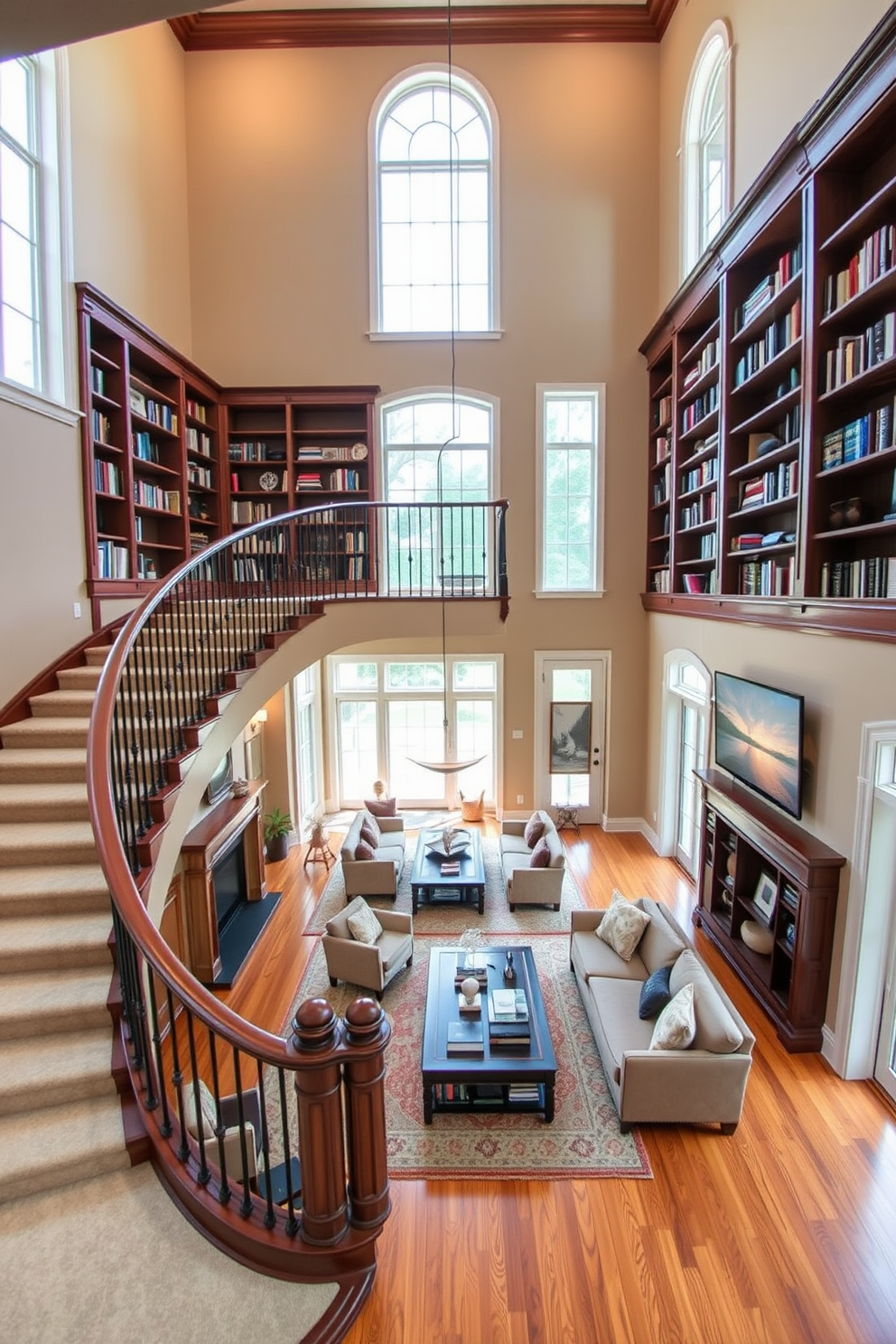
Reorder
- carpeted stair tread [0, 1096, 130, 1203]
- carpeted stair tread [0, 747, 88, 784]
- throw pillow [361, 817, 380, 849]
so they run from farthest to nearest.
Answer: throw pillow [361, 817, 380, 849] → carpeted stair tread [0, 747, 88, 784] → carpeted stair tread [0, 1096, 130, 1203]

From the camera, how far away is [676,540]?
6.53 metres

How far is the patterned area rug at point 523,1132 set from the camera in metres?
3.31

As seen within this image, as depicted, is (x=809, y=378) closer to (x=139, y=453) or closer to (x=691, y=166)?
(x=691, y=166)

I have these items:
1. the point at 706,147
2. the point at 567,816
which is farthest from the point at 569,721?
the point at 706,147

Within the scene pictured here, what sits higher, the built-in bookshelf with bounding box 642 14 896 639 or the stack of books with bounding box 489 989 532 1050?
the built-in bookshelf with bounding box 642 14 896 639

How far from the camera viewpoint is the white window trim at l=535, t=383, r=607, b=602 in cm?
750

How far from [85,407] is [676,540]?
5662mm

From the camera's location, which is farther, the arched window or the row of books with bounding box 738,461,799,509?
the arched window

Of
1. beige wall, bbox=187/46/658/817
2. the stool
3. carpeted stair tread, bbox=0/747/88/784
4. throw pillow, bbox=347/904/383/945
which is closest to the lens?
carpeted stair tread, bbox=0/747/88/784

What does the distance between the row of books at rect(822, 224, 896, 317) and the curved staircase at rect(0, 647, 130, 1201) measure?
16.9ft

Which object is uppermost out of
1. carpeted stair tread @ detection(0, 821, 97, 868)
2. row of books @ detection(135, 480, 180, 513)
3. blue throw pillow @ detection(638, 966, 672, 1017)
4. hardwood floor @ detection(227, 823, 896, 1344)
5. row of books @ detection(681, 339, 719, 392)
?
row of books @ detection(681, 339, 719, 392)

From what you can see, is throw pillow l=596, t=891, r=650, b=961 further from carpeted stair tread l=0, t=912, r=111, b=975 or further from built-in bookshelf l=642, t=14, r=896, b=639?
carpeted stair tread l=0, t=912, r=111, b=975

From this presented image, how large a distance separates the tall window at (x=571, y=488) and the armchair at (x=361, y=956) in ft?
15.0

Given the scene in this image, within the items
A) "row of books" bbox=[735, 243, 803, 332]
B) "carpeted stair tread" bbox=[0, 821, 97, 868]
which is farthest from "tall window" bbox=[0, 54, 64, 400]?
"row of books" bbox=[735, 243, 803, 332]
